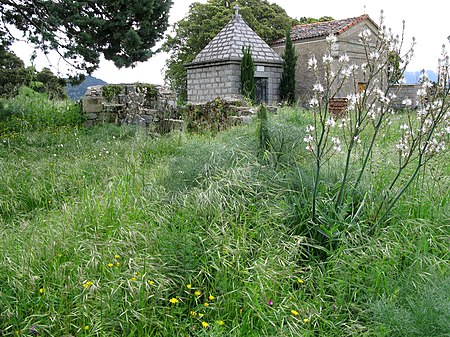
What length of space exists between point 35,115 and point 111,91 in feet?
5.74

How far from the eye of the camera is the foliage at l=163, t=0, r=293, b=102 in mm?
23339

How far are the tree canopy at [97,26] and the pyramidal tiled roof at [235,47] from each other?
7.75 meters

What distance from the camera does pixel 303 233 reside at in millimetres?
3578

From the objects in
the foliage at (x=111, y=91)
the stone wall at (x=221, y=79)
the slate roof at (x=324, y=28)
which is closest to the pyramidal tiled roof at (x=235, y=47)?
the stone wall at (x=221, y=79)

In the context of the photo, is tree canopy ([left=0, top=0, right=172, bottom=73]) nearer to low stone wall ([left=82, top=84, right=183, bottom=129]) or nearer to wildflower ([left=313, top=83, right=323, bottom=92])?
low stone wall ([left=82, top=84, right=183, bottom=129])

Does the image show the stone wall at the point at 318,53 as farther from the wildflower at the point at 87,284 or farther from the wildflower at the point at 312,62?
the wildflower at the point at 87,284

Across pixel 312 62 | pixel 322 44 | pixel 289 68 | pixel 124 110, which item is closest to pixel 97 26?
pixel 124 110

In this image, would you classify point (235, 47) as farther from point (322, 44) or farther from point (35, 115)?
point (35, 115)

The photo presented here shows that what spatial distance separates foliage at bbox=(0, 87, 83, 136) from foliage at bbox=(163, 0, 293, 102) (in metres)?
13.3

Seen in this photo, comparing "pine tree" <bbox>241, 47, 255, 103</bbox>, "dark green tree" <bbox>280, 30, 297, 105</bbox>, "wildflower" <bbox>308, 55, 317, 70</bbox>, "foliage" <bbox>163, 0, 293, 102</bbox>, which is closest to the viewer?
"wildflower" <bbox>308, 55, 317, 70</bbox>

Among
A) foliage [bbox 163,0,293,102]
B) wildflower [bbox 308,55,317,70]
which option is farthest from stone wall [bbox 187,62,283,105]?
wildflower [bbox 308,55,317,70]

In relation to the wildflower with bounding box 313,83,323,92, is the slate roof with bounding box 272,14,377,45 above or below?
above

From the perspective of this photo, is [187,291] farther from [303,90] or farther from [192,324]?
[303,90]

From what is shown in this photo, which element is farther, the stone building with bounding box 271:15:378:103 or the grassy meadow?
the stone building with bounding box 271:15:378:103
